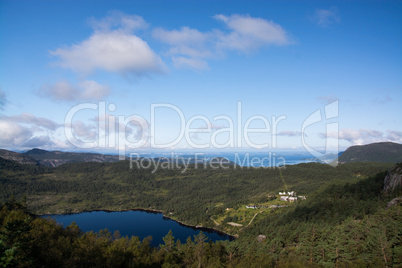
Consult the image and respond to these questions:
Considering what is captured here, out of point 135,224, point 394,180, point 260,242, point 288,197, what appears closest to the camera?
point 260,242

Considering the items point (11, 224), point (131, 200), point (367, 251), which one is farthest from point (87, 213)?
point (367, 251)

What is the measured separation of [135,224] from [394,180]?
132 metres

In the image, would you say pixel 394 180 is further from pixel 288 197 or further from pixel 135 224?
pixel 135 224

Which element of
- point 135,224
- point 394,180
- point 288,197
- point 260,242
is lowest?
point 135,224

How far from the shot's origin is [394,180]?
78.3 m

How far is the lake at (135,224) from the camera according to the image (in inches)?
4474

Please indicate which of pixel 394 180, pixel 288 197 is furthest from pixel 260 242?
pixel 288 197

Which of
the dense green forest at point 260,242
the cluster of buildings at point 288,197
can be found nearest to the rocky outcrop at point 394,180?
the dense green forest at point 260,242

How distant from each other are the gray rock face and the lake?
224ft

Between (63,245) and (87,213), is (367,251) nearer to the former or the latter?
(63,245)

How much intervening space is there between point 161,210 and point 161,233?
55.6 meters

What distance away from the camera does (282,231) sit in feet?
229

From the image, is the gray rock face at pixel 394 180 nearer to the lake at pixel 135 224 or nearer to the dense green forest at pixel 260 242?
the dense green forest at pixel 260 242

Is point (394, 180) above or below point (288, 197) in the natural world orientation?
above
